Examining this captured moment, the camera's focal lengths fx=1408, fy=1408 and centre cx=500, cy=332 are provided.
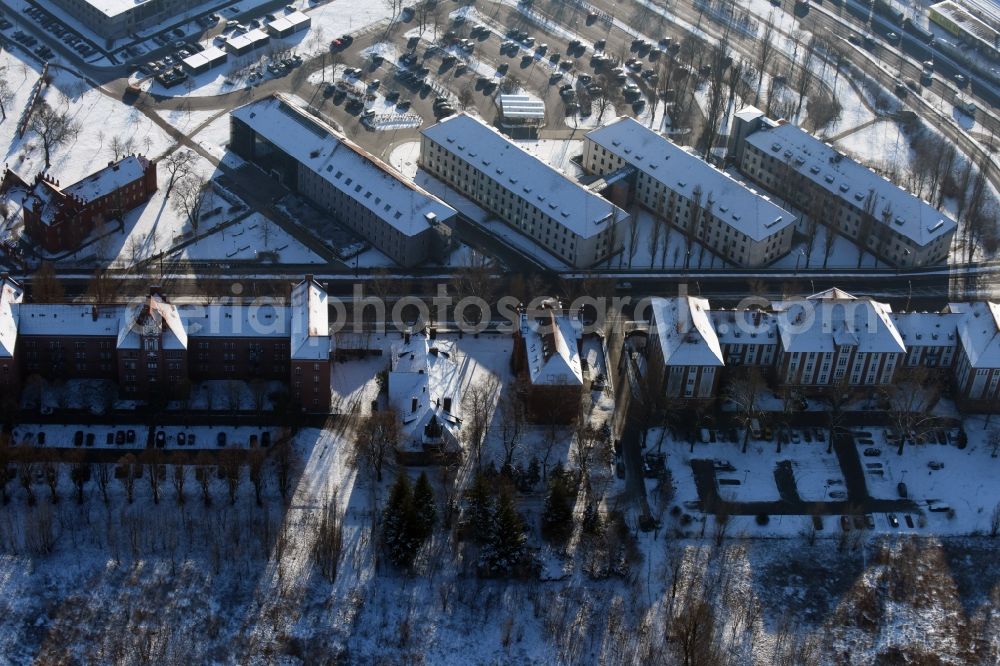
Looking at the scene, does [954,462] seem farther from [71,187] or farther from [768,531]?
[71,187]

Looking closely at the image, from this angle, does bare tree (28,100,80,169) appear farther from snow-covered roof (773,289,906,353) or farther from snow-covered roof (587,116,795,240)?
snow-covered roof (773,289,906,353)

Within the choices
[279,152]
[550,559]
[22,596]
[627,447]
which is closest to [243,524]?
[22,596]

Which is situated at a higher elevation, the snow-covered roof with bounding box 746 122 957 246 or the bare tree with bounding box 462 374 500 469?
the snow-covered roof with bounding box 746 122 957 246

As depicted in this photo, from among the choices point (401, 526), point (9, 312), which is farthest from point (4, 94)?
point (401, 526)

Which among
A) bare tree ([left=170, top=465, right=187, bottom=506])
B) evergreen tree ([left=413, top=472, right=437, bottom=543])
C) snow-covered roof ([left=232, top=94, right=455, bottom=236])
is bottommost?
bare tree ([left=170, top=465, right=187, bottom=506])

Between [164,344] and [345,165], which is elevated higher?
[345,165]

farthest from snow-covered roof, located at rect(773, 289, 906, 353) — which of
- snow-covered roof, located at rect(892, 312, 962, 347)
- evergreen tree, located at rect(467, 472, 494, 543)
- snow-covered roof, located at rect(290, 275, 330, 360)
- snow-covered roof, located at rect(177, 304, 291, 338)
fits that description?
snow-covered roof, located at rect(177, 304, 291, 338)

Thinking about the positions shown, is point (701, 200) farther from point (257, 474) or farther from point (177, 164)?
point (257, 474)
